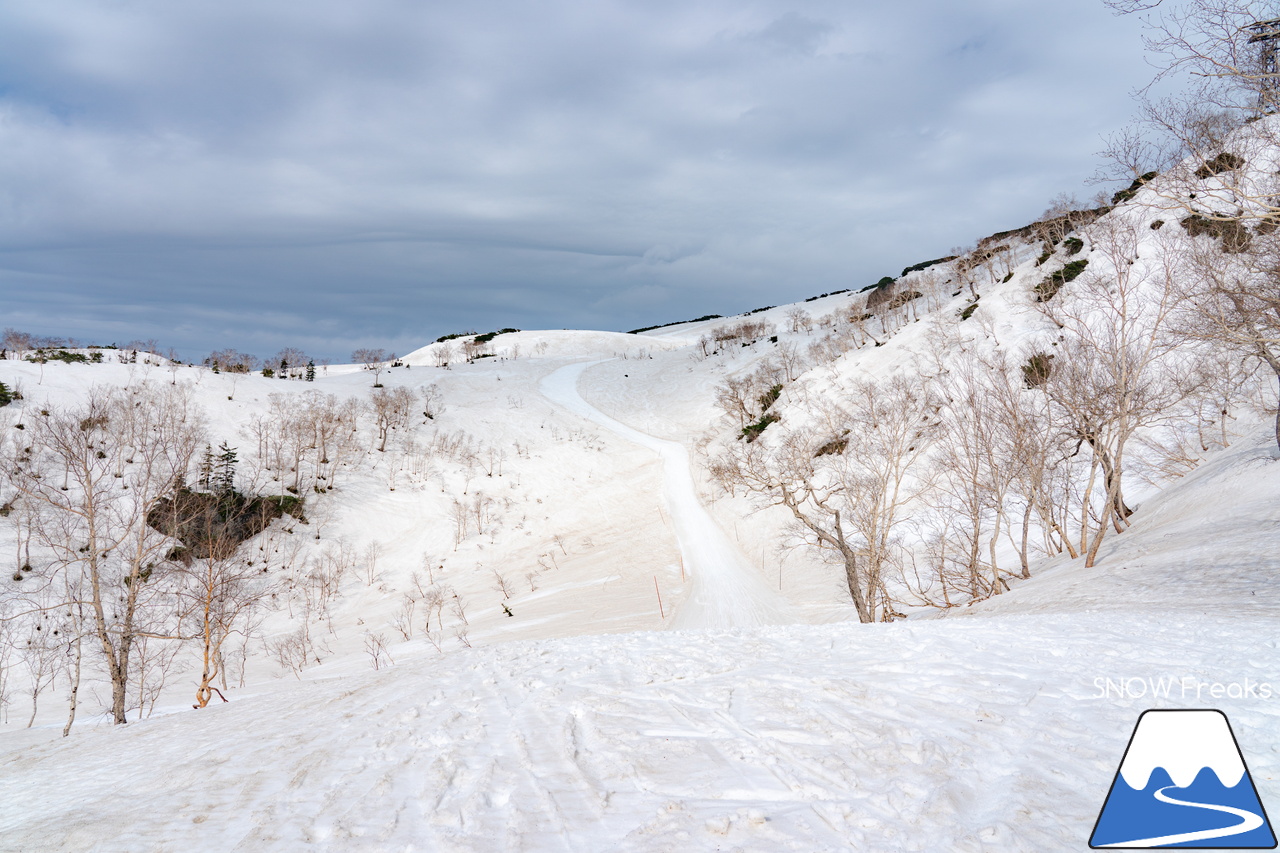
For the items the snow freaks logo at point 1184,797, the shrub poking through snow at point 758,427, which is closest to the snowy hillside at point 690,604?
the snow freaks logo at point 1184,797

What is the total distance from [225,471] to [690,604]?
90.5 ft

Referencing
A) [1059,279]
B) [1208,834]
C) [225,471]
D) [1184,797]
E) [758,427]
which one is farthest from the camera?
[758,427]

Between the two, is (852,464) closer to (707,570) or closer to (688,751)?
(707,570)

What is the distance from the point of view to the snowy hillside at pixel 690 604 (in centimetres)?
409

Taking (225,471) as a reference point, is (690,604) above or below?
below

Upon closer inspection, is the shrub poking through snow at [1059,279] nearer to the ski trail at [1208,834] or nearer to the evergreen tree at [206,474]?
the ski trail at [1208,834]

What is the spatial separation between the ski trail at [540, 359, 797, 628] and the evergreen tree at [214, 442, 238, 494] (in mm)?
24808

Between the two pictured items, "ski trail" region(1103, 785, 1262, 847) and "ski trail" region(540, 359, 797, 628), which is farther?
"ski trail" region(540, 359, 797, 628)

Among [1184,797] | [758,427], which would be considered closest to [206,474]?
[758,427]

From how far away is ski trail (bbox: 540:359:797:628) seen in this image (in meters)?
22.4

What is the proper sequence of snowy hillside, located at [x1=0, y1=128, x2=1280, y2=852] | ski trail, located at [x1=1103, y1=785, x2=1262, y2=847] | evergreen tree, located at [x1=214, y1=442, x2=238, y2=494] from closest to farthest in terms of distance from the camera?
ski trail, located at [x1=1103, y1=785, x2=1262, y2=847]
snowy hillside, located at [x1=0, y1=128, x2=1280, y2=852]
evergreen tree, located at [x1=214, y1=442, x2=238, y2=494]

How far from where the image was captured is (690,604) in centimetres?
2366

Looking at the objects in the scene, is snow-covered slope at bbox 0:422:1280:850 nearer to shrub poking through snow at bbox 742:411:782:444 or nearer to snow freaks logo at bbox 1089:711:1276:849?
snow freaks logo at bbox 1089:711:1276:849

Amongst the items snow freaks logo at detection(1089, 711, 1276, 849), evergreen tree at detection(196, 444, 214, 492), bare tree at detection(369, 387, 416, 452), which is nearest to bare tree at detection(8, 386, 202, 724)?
evergreen tree at detection(196, 444, 214, 492)
